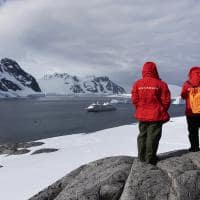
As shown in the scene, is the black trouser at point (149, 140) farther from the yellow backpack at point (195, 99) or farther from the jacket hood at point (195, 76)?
the jacket hood at point (195, 76)

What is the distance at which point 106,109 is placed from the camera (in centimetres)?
11244

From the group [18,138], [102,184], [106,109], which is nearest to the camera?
[102,184]

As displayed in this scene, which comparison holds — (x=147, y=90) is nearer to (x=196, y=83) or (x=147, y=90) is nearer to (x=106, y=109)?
(x=196, y=83)

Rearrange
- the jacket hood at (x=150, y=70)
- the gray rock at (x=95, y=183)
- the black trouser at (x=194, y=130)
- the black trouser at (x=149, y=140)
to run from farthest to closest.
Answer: the black trouser at (x=194, y=130), the jacket hood at (x=150, y=70), the black trouser at (x=149, y=140), the gray rock at (x=95, y=183)

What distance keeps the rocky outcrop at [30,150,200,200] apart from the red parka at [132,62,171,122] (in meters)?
1.03

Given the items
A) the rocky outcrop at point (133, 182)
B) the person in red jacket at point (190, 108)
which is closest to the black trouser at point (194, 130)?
the person in red jacket at point (190, 108)

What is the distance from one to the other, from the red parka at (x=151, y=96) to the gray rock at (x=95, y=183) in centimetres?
113

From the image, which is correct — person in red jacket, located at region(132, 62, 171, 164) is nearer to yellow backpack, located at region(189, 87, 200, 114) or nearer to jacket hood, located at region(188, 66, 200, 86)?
yellow backpack, located at region(189, 87, 200, 114)

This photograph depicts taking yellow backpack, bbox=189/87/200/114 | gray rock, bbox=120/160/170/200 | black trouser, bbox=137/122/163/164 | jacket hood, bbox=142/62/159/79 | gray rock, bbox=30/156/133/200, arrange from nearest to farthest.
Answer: gray rock, bbox=120/160/170/200, gray rock, bbox=30/156/133/200, black trouser, bbox=137/122/163/164, jacket hood, bbox=142/62/159/79, yellow backpack, bbox=189/87/200/114

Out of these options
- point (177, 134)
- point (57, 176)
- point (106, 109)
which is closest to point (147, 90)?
point (57, 176)

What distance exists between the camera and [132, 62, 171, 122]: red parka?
332 inches

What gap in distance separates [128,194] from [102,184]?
0.63 meters

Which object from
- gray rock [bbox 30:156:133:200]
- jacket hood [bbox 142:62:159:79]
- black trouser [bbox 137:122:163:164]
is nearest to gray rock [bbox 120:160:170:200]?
gray rock [bbox 30:156:133:200]

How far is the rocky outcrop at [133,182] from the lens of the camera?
7.01 metres
